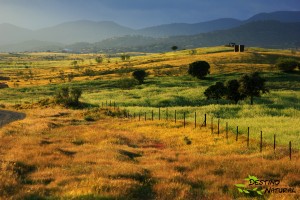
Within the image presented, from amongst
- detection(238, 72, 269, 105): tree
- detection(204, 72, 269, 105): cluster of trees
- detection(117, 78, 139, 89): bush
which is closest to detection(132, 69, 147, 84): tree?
detection(117, 78, 139, 89): bush

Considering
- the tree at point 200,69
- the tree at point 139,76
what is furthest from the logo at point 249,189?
the tree at point 200,69

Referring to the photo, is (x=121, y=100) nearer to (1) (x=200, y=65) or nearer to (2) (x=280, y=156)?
(1) (x=200, y=65)

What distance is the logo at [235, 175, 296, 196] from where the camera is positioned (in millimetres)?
17089

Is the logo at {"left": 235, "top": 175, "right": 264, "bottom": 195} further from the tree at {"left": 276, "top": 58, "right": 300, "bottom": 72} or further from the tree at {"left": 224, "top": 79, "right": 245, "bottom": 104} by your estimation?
the tree at {"left": 276, "top": 58, "right": 300, "bottom": 72}

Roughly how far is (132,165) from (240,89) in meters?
47.2

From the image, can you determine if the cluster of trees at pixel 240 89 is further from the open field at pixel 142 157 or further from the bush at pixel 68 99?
the bush at pixel 68 99

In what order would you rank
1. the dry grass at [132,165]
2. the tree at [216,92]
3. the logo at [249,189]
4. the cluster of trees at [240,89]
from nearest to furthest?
the logo at [249,189] → the dry grass at [132,165] → the cluster of trees at [240,89] → the tree at [216,92]

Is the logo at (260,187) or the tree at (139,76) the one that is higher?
the tree at (139,76)

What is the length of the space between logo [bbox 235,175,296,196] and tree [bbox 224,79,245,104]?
5026 centimetres

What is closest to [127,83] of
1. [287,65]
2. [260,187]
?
[287,65]

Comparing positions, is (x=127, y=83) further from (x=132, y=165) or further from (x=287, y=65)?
(x=132, y=165)

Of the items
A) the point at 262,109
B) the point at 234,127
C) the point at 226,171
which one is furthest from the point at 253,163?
the point at 262,109

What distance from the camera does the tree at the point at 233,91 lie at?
225ft

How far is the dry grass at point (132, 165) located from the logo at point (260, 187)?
1.55 ft
